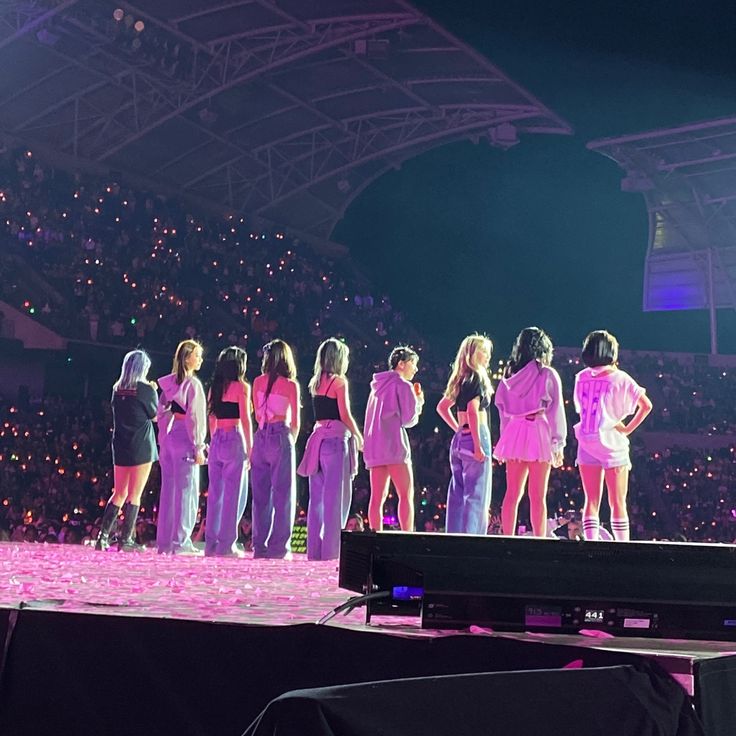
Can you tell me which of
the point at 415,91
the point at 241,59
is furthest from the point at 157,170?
the point at 415,91

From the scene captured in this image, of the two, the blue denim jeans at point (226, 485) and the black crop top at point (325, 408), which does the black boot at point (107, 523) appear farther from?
the black crop top at point (325, 408)

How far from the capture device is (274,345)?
858 centimetres

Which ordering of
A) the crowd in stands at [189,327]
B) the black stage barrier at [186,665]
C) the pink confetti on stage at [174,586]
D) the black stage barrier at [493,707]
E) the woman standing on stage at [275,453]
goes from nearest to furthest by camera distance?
1. the black stage barrier at [493,707]
2. the black stage barrier at [186,665]
3. the pink confetti on stage at [174,586]
4. the woman standing on stage at [275,453]
5. the crowd in stands at [189,327]

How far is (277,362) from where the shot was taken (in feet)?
28.2

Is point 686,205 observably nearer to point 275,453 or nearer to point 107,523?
point 275,453

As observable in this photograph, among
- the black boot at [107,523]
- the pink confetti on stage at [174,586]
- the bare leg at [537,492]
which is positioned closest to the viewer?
the pink confetti on stage at [174,586]

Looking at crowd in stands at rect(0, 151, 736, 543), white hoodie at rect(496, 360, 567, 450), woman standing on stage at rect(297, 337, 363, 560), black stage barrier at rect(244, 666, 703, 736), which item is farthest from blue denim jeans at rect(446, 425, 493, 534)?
crowd in stands at rect(0, 151, 736, 543)

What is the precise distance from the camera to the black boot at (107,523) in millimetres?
8977

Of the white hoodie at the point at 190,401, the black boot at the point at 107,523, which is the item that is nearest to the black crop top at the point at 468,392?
the white hoodie at the point at 190,401

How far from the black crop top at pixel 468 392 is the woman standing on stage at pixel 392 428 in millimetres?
362

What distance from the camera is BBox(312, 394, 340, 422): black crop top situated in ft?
27.9

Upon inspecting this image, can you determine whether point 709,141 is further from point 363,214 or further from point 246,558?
point 246,558

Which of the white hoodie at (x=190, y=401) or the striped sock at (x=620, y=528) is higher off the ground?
the white hoodie at (x=190, y=401)

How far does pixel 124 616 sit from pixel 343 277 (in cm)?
2264
